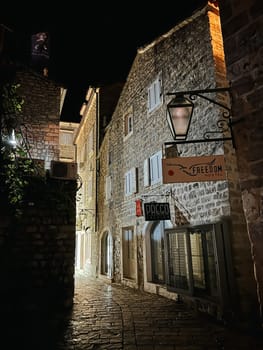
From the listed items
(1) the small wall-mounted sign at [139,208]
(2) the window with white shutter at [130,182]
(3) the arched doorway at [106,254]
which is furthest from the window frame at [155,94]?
(3) the arched doorway at [106,254]

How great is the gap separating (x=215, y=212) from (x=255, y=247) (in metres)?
3.98

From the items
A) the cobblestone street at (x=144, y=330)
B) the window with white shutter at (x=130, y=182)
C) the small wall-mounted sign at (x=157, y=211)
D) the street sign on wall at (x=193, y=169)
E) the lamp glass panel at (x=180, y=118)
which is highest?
the window with white shutter at (x=130, y=182)

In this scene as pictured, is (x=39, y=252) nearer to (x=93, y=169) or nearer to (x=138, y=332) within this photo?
(x=138, y=332)

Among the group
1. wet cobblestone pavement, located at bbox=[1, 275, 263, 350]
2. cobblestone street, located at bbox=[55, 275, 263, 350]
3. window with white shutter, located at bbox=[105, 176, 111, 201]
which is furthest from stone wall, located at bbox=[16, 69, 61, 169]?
wet cobblestone pavement, located at bbox=[1, 275, 263, 350]

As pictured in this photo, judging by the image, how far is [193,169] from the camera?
470cm

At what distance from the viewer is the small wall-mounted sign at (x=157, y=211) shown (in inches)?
343

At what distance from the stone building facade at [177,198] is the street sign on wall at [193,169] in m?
1.98

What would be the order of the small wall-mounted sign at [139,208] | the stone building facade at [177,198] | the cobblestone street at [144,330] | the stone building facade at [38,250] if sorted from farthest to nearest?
the small wall-mounted sign at [139,208] < the stone building facade at [38,250] < the stone building facade at [177,198] < the cobblestone street at [144,330]

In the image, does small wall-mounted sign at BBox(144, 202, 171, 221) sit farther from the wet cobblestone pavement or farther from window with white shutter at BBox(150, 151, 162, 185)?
the wet cobblestone pavement

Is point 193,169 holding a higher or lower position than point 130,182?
lower

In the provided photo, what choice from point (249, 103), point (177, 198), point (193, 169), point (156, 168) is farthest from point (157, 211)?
point (249, 103)

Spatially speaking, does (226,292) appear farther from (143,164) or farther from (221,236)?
(143,164)

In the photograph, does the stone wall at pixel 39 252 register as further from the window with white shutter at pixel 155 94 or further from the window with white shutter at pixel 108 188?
the window with white shutter at pixel 108 188

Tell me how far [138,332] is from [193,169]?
345 centimetres
